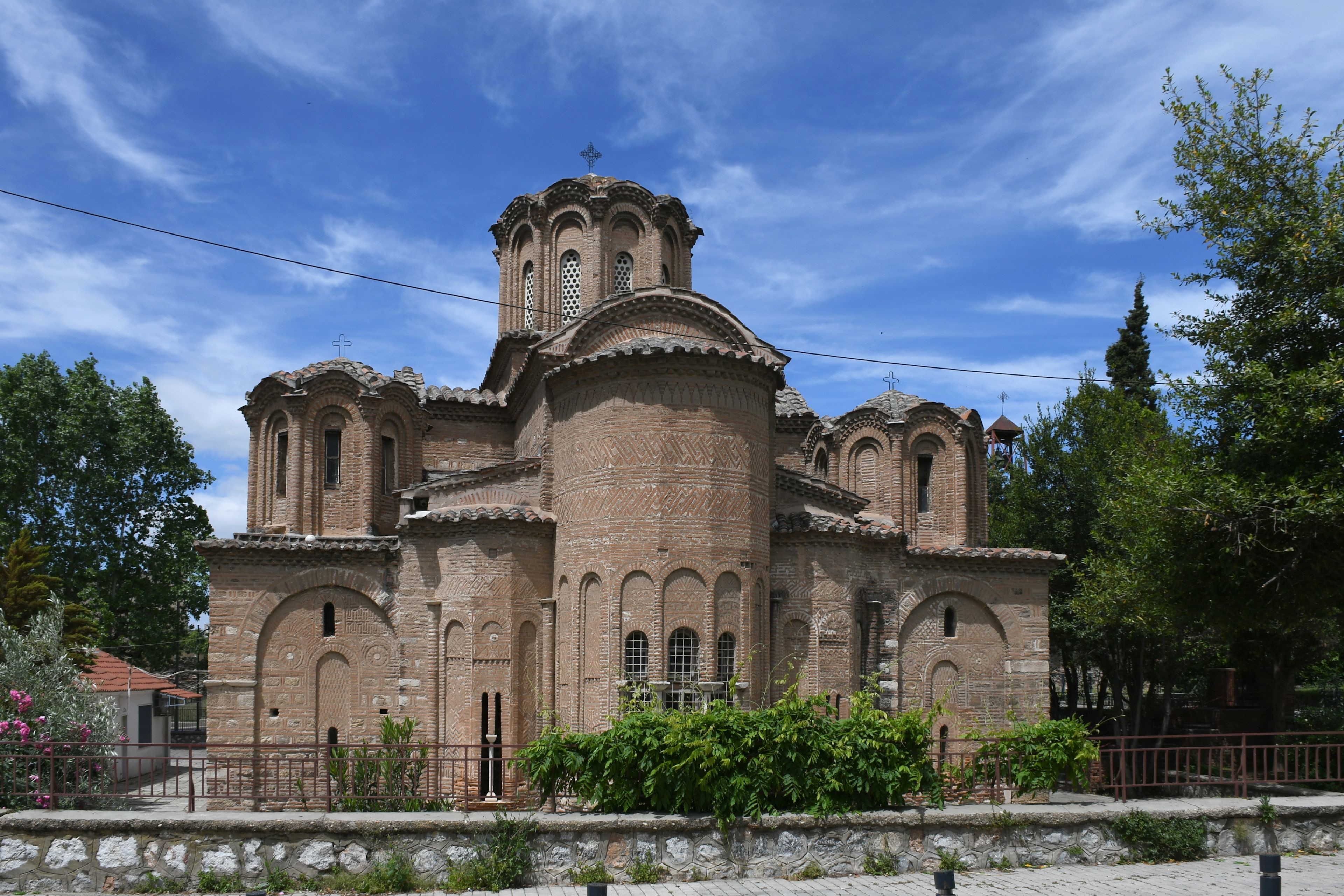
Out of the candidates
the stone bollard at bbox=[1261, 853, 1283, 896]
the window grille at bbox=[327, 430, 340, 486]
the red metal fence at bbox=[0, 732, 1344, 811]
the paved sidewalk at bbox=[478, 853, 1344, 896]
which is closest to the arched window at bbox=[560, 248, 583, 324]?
the window grille at bbox=[327, 430, 340, 486]

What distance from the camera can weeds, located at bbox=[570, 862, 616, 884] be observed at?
9125 mm

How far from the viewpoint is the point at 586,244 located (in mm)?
21938

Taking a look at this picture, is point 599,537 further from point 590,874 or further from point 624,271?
point 624,271

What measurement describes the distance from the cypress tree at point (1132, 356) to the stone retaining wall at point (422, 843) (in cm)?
2462

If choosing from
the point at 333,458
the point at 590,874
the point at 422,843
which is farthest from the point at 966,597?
the point at 422,843

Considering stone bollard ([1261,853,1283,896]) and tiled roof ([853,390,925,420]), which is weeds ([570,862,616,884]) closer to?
stone bollard ([1261,853,1283,896])

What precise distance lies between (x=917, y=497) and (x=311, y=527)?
12.7m

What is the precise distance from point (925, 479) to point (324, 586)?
12794 millimetres

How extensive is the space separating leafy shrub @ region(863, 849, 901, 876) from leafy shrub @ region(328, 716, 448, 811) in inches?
166

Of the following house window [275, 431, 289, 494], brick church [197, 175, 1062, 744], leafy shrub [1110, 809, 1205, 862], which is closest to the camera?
leafy shrub [1110, 809, 1205, 862]

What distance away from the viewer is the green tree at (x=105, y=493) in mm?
27797

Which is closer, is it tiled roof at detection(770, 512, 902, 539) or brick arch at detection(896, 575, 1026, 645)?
tiled roof at detection(770, 512, 902, 539)

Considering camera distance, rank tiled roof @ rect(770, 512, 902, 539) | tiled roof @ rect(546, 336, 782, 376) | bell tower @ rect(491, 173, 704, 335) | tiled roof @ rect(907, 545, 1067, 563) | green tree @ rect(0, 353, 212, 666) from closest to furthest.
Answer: tiled roof @ rect(546, 336, 782, 376) < tiled roof @ rect(770, 512, 902, 539) < tiled roof @ rect(907, 545, 1067, 563) < bell tower @ rect(491, 173, 704, 335) < green tree @ rect(0, 353, 212, 666)

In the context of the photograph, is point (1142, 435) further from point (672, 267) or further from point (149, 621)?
point (149, 621)
